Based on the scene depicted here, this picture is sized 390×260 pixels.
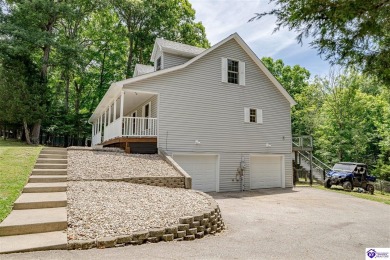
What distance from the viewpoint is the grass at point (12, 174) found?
535 cm

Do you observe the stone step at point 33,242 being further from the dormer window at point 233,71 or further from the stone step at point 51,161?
the dormer window at point 233,71

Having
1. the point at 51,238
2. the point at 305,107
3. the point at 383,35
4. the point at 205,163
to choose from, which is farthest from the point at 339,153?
the point at 51,238

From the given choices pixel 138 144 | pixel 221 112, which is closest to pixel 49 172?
pixel 138 144

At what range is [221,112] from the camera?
45.4 feet

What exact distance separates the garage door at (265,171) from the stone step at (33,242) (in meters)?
11.6

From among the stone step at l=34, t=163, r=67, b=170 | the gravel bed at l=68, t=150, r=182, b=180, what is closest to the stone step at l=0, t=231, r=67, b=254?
the gravel bed at l=68, t=150, r=182, b=180

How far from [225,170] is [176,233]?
8.78 m

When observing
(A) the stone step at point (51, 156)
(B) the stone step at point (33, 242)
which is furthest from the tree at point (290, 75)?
(B) the stone step at point (33, 242)

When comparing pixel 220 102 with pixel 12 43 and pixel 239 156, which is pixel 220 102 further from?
pixel 12 43

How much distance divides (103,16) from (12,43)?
14.2 meters

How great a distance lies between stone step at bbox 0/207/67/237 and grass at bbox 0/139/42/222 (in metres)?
0.23

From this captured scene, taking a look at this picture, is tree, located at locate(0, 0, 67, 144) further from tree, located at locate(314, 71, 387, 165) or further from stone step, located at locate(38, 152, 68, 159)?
tree, located at locate(314, 71, 387, 165)

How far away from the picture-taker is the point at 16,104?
17.9m

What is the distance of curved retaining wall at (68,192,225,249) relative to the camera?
13.7 ft
